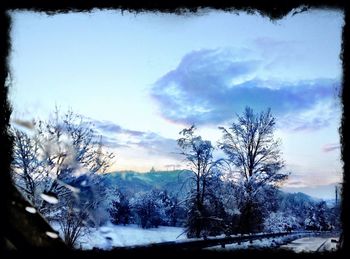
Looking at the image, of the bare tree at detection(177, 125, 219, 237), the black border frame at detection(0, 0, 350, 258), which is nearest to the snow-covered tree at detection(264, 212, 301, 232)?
the bare tree at detection(177, 125, 219, 237)

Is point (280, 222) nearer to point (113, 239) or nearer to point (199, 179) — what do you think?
point (199, 179)

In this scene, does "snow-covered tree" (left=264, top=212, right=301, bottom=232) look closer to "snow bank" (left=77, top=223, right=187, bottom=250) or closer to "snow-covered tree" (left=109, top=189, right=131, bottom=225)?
"snow bank" (left=77, top=223, right=187, bottom=250)

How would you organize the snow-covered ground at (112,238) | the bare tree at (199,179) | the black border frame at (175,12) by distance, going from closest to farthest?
1. the black border frame at (175,12)
2. the snow-covered ground at (112,238)
3. the bare tree at (199,179)

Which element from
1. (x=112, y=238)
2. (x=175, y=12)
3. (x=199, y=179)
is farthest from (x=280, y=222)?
(x=175, y=12)

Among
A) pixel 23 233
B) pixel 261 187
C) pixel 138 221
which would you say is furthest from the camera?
pixel 138 221

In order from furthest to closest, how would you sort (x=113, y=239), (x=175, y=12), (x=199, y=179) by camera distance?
(x=199, y=179) < (x=113, y=239) < (x=175, y=12)

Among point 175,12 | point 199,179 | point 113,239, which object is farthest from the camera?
point 199,179

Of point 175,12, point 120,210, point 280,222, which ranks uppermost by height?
point 120,210

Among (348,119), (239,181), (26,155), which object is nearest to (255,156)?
(239,181)

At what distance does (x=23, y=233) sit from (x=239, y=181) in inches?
718

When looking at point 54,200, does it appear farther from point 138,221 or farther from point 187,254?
point 138,221

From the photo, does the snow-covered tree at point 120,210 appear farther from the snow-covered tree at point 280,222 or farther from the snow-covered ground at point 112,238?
the snow-covered tree at point 280,222

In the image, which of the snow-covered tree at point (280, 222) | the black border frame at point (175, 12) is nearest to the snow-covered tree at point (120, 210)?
the snow-covered tree at point (280, 222)

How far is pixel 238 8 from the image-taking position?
1.06 m
